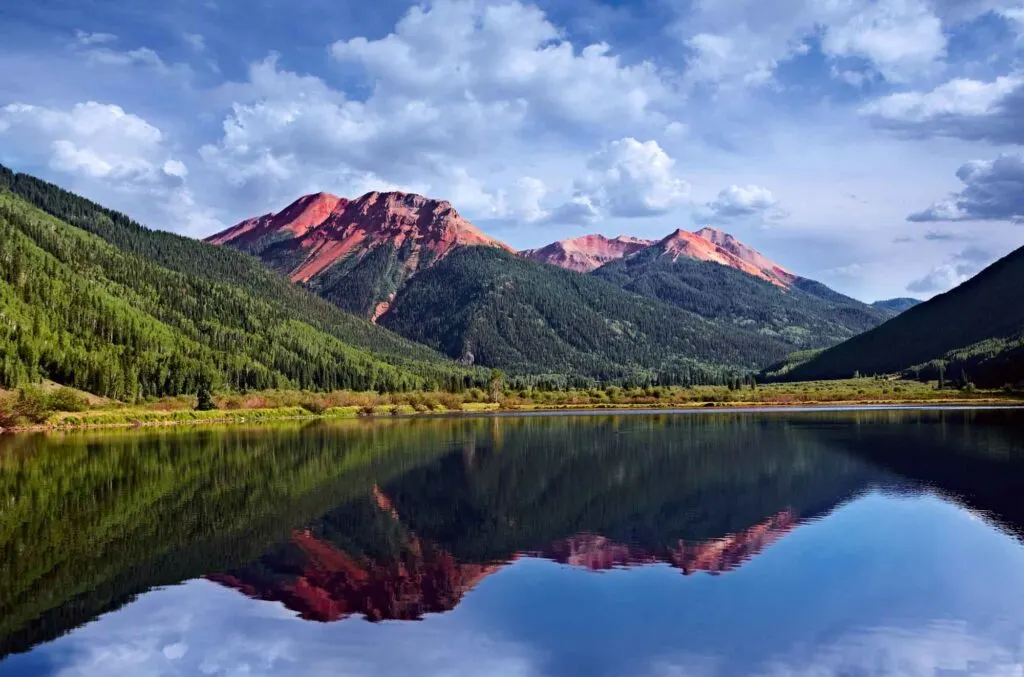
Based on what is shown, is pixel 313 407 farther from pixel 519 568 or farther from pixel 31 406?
pixel 519 568

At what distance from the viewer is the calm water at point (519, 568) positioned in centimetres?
2450

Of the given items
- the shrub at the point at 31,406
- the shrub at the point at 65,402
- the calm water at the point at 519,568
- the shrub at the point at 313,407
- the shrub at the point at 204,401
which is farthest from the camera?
the shrub at the point at 313,407

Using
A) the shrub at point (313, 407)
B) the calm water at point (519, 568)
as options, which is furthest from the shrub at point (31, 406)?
the calm water at point (519, 568)

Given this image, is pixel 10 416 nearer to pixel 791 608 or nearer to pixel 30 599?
pixel 30 599

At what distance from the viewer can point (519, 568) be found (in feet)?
116

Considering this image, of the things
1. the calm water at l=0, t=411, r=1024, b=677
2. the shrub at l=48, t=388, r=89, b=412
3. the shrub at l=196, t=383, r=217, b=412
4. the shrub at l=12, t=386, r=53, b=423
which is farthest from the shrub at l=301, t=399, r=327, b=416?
the calm water at l=0, t=411, r=1024, b=677

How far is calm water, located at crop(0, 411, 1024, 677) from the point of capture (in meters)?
24.5

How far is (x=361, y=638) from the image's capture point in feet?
85.6

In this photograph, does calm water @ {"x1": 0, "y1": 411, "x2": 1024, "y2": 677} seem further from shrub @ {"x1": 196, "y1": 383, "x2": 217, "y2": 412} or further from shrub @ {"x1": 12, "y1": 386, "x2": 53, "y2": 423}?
shrub @ {"x1": 196, "y1": 383, "x2": 217, "y2": 412}

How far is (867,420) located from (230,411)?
11822cm

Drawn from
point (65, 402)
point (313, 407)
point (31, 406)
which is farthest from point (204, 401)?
point (31, 406)

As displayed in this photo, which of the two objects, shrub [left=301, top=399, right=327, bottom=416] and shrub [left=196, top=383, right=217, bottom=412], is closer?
shrub [left=196, top=383, right=217, bottom=412]

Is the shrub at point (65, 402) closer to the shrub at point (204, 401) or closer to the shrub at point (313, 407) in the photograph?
the shrub at point (204, 401)

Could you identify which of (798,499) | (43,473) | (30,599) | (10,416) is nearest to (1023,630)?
(798,499)
